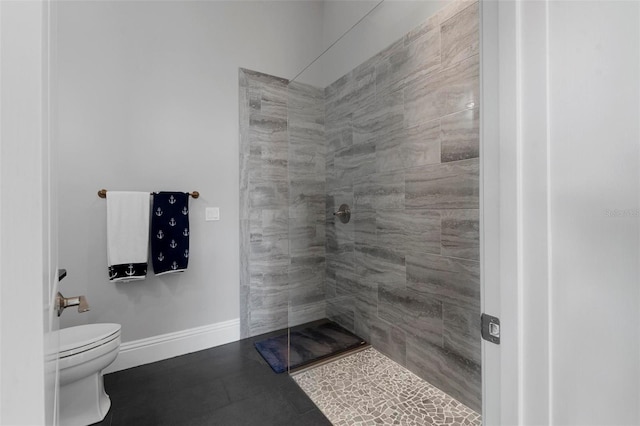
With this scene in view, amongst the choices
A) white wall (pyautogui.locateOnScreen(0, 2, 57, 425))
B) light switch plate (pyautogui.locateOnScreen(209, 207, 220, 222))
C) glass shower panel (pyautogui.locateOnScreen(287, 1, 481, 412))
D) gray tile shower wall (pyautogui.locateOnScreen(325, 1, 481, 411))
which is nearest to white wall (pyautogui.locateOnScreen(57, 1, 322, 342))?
light switch plate (pyautogui.locateOnScreen(209, 207, 220, 222))

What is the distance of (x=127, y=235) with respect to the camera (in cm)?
202

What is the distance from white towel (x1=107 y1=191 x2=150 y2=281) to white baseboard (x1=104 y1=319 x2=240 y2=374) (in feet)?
1.69

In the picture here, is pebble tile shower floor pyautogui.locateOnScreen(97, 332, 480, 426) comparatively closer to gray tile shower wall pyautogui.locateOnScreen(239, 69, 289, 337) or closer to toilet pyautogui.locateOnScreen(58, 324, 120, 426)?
toilet pyautogui.locateOnScreen(58, 324, 120, 426)

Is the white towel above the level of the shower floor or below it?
above

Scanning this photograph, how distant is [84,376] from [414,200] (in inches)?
84.5

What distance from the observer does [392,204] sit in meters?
2.03

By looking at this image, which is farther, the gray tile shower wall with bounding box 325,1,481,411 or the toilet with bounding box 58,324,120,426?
the gray tile shower wall with bounding box 325,1,481,411

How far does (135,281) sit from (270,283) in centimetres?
107

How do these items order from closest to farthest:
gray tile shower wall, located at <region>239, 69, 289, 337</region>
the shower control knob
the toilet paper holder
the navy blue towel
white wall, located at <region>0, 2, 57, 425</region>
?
white wall, located at <region>0, 2, 57, 425</region>
the toilet paper holder
the navy blue towel
the shower control knob
gray tile shower wall, located at <region>239, 69, 289, 337</region>

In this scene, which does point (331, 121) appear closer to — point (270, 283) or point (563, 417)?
point (270, 283)

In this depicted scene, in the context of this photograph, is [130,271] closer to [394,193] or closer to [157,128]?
[157,128]

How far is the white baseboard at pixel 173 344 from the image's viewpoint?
81.1 inches

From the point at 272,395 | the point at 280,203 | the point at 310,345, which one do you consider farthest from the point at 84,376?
the point at 280,203

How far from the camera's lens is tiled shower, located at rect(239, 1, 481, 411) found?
5.30 ft
